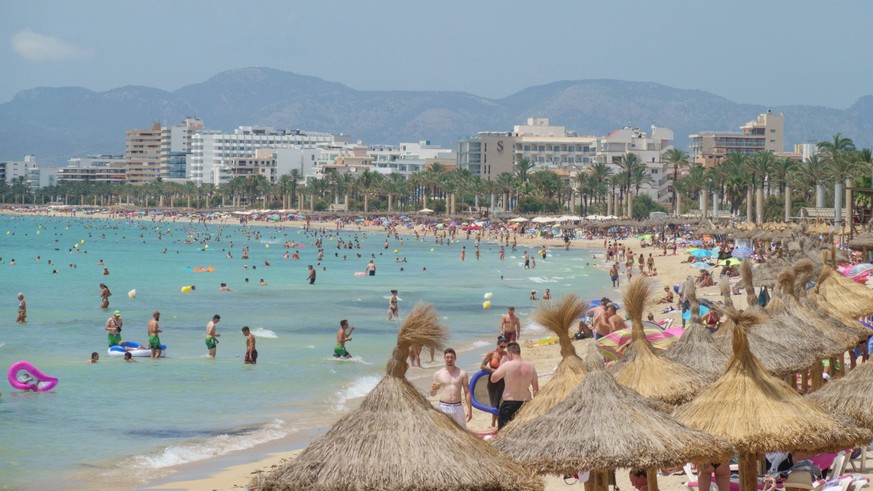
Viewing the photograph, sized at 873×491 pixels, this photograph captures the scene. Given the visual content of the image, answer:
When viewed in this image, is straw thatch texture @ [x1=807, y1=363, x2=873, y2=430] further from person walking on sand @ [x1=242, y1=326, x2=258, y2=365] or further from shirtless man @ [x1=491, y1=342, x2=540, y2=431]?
person walking on sand @ [x1=242, y1=326, x2=258, y2=365]

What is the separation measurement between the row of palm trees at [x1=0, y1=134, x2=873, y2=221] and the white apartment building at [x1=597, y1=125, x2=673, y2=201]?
5.96ft

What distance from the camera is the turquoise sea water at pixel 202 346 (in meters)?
16.4

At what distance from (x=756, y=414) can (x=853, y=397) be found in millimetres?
1696

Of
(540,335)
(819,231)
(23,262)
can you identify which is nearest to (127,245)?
(23,262)

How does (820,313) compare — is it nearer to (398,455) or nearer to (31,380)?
(398,455)

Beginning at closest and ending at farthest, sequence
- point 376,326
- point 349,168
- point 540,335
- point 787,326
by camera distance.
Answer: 1. point 787,326
2. point 540,335
3. point 376,326
4. point 349,168

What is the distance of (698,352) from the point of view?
12031 millimetres

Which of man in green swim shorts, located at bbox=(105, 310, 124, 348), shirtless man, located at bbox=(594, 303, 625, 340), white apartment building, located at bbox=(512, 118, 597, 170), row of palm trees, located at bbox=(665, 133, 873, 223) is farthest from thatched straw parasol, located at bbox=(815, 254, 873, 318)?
white apartment building, located at bbox=(512, 118, 597, 170)

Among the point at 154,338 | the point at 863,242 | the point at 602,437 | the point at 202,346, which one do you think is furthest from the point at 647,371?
the point at 863,242

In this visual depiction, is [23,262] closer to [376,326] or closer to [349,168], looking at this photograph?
[376,326]

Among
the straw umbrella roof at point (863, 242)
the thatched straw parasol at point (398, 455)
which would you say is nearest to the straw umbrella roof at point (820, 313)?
the thatched straw parasol at point (398, 455)

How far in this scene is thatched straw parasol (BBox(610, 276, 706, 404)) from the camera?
35.5ft

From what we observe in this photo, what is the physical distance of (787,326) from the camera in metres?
13.6

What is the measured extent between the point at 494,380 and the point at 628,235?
8049 cm
